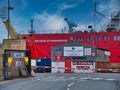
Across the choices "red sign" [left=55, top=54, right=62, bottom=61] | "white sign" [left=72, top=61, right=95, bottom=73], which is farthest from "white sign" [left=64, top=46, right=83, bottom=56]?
"white sign" [left=72, top=61, right=95, bottom=73]

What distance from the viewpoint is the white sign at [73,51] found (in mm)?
64562

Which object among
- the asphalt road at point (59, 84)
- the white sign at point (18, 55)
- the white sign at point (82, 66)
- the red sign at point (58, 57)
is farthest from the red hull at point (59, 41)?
the asphalt road at point (59, 84)

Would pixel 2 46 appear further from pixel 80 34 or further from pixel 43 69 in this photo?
pixel 80 34

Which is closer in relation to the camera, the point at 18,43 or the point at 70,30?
the point at 18,43

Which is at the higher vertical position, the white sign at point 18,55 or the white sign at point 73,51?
the white sign at point 73,51

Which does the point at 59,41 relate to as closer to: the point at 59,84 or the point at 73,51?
the point at 73,51

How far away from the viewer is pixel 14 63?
3284 cm

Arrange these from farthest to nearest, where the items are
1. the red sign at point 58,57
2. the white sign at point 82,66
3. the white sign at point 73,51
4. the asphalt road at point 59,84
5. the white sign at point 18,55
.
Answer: the white sign at point 73,51 < the red sign at point 58,57 < the white sign at point 82,66 < the white sign at point 18,55 < the asphalt road at point 59,84

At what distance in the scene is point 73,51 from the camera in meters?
65.0

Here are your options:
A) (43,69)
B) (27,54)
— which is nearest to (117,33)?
(43,69)

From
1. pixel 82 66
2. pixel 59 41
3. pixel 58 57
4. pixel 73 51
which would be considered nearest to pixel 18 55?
pixel 82 66

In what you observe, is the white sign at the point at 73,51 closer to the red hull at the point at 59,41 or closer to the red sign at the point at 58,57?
the red sign at the point at 58,57

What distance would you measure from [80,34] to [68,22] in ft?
39.1

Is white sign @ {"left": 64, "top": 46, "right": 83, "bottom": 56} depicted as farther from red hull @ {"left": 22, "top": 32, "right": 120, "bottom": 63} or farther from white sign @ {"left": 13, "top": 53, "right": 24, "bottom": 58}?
white sign @ {"left": 13, "top": 53, "right": 24, "bottom": 58}
